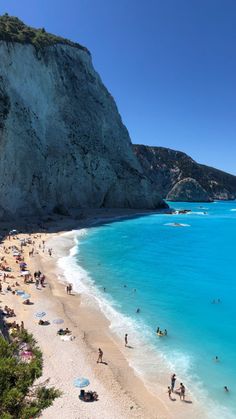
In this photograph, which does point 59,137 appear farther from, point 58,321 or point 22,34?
point 58,321

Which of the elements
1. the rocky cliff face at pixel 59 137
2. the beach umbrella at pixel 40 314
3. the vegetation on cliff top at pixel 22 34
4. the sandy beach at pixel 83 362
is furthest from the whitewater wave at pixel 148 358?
the vegetation on cliff top at pixel 22 34

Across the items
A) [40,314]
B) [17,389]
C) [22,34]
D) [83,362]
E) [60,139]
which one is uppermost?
[22,34]

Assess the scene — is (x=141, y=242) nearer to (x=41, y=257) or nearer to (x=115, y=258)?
(x=115, y=258)

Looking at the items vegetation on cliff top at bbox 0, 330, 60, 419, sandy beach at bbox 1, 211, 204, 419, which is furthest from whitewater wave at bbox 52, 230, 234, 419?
vegetation on cliff top at bbox 0, 330, 60, 419

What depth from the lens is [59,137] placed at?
85.5m

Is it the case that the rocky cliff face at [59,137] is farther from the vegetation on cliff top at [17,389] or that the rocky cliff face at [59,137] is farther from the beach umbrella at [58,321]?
the vegetation on cliff top at [17,389]

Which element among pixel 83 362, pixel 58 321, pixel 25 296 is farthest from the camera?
pixel 25 296

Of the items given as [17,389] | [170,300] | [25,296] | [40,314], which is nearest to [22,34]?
[25,296]

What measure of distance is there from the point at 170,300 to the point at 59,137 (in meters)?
60.7

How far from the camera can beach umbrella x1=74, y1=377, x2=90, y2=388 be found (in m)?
18.7

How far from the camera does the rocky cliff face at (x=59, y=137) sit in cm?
6794

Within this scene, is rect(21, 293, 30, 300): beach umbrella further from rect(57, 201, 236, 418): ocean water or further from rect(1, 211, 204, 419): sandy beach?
rect(57, 201, 236, 418): ocean water

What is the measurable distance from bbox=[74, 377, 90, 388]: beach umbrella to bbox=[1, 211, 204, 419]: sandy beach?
0.82ft

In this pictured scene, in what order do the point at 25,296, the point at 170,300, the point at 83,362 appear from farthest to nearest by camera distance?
the point at 170,300 → the point at 25,296 → the point at 83,362
